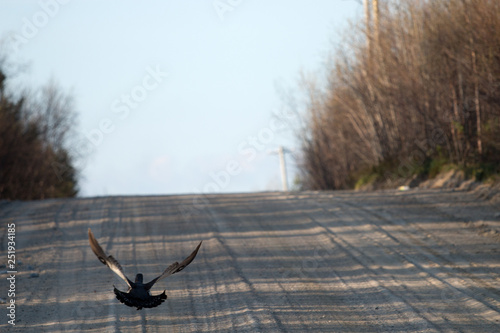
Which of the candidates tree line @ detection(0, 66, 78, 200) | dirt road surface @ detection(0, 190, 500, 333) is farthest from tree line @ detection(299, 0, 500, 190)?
tree line @ detection(0, 66, 78, 200)

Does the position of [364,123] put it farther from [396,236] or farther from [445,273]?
[445,273]

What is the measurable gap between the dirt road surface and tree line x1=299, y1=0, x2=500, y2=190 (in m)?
→ 2.58

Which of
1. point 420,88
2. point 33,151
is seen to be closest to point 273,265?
point 420,88

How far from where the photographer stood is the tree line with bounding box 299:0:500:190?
1481 cm

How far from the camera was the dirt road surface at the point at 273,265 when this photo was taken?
784 cm

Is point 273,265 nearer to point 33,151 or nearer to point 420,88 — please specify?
point 420,88

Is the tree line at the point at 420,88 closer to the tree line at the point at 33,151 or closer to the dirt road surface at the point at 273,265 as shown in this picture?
the dirt road surface at the point at 273,265

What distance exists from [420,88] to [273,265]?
34.3ft

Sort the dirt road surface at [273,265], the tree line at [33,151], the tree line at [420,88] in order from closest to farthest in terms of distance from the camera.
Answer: the dirt road surface at [273,265], the tree line at [420,88], the tree line at [33,151]

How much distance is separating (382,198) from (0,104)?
58.0 feet

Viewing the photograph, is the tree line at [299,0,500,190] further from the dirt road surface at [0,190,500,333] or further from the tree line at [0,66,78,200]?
the tree line at [0,66,78,200]

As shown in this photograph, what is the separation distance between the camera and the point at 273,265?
10312mm

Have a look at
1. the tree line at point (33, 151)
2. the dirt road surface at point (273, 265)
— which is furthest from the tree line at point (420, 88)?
the tree line at point (33, 151)

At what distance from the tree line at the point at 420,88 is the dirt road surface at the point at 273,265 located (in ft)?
8.45
